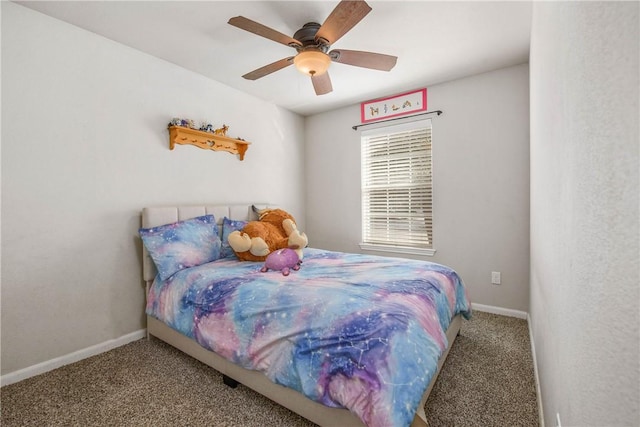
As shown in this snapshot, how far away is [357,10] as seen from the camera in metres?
1.54

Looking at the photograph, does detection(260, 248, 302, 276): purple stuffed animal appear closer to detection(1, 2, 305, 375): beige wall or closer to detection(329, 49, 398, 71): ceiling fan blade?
detection(1, 2, 305, 375): beige wall

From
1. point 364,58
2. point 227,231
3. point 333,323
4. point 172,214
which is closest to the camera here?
point 333,323

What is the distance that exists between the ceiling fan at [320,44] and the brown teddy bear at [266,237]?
1.32 meters

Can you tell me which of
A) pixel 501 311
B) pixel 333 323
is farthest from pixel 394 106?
pixel 333 323

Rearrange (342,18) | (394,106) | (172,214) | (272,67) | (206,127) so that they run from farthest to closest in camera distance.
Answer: (394,106), (206,127), (172,214), (272,67), (342,18)

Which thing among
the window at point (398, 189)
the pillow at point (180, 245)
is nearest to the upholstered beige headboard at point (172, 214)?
the pillow at point (180, 245)

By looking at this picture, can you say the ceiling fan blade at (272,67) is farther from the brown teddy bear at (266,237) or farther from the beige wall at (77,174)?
the brown teddy bear at (266,237)

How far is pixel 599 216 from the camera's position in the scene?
0.54 m

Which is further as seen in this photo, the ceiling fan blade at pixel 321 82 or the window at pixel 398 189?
the window at pixel 398 189

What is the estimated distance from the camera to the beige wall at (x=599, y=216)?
415mm

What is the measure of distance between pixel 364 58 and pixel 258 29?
78 cm

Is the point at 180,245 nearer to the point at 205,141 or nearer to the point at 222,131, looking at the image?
the point at 205,141

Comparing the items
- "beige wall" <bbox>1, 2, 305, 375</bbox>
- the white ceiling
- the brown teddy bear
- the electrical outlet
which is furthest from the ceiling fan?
the electrical outlet

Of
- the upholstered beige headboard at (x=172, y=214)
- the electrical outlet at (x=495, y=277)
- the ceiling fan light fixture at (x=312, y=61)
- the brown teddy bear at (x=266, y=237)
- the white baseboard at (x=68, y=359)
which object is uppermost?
the ceiling fan light fixture at (x=312, y=61)
